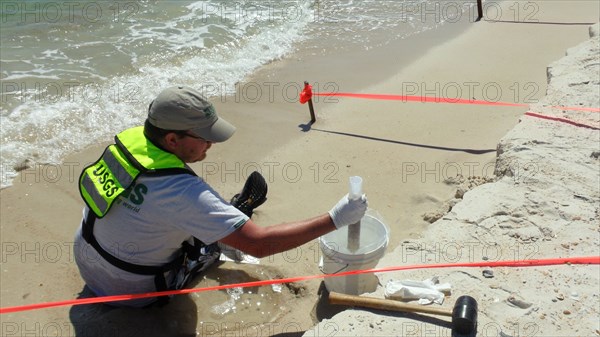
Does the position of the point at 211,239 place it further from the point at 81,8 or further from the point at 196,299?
the point at 81,8

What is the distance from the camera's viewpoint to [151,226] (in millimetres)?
3092

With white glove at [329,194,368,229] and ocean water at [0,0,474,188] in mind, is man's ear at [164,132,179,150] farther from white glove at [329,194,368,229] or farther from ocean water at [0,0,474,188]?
ocean water at [0,0,474,188]

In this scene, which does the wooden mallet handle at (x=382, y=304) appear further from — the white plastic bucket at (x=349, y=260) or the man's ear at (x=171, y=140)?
the man's ear at (x=171, y=140)

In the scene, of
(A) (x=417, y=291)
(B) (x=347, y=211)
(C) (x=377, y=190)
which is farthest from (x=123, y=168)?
(C) (x=377, y=190)

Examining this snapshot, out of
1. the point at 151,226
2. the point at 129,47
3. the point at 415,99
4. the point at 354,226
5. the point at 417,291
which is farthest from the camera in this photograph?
the point at 129,47

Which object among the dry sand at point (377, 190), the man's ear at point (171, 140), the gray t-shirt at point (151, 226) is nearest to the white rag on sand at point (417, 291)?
the dry sand at point (377, 190)

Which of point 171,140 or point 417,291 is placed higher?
point 171,140

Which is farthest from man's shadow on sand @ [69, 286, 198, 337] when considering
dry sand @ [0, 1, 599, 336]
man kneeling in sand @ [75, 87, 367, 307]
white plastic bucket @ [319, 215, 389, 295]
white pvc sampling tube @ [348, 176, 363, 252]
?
white pvc sampling tube @ [348, 176, 363, 252]

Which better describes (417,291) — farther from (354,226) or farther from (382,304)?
(354,226)

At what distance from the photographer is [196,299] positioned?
11.9 ft

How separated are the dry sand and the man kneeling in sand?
381 millimetres

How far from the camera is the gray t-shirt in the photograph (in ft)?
9.63

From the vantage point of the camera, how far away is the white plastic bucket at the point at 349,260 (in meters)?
3.43

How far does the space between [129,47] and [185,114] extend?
17.5 feet
